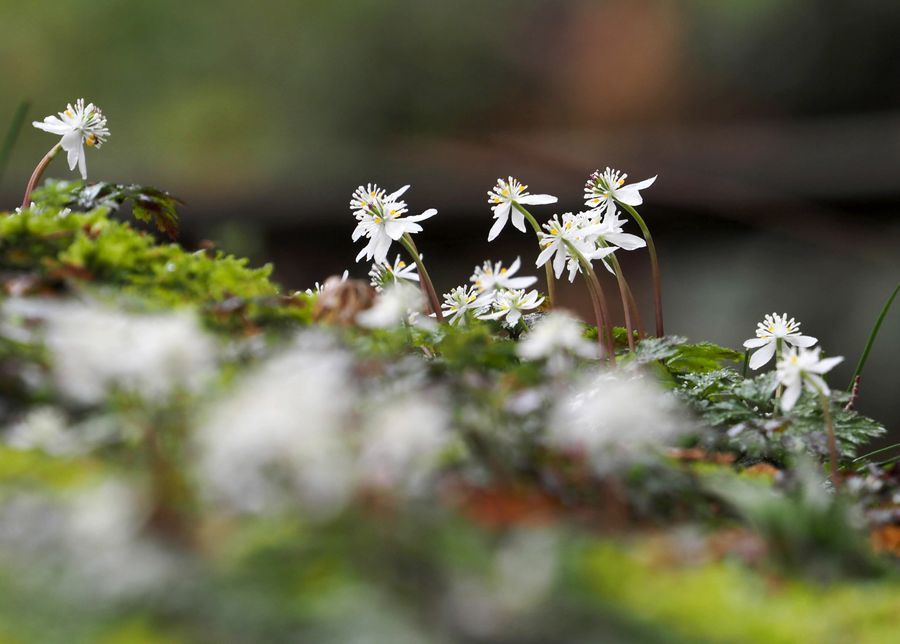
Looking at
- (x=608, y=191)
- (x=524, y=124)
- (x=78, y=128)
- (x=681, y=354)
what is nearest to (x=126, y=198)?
(x=78, y=128)

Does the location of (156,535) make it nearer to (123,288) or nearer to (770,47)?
(123,288)

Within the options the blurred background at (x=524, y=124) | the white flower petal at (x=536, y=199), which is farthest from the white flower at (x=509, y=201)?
the blurred background at (x=524, y=124)

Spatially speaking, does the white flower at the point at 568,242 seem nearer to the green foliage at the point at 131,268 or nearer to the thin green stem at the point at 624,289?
the thin green stem at the point at 624,289

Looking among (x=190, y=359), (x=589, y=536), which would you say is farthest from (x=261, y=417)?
(x=589, y=536)

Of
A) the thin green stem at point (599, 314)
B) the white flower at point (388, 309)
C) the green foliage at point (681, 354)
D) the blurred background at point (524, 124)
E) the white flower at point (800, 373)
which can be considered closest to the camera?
the white flower at point (388, 309)

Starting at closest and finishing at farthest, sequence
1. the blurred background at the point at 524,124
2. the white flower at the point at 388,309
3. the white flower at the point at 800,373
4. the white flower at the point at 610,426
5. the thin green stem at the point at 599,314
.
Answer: the white flower at the point at 610,426 < the white flower at the point at 388,309 < the white flower at the point at 800,373 < the thin green stem at the point at 599,314 < the blurred background at the point at 524,124

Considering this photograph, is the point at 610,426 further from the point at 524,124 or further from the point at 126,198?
the point at 524,124
